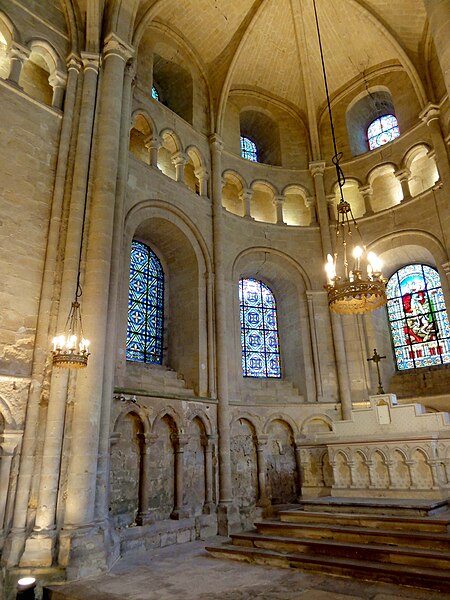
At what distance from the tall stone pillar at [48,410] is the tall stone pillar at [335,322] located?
8.37 metres

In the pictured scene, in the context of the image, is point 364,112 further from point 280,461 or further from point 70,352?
point 70,352

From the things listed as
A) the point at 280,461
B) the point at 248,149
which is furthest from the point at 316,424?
the point at 248,149

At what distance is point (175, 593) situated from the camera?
606 centimetres

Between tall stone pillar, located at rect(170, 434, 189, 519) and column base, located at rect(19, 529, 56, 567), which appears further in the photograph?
tall stone pillar, located at rect(170, 434, 189, 519)

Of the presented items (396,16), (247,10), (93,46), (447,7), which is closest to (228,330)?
(93,46)

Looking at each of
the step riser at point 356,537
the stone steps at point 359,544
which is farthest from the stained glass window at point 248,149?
the step riser at point 356,537

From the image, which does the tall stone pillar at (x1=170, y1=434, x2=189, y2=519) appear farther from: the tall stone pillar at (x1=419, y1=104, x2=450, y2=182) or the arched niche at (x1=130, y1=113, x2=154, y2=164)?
the tall stone pillar at (x1=419, y1=104, x2=450, y2=182)

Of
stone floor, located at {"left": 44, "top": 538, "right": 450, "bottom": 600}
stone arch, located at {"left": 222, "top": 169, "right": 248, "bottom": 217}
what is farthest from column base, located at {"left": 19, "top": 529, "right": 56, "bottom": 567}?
stone arch, located at {"left": 222, "top": 169, "right": 248, "bottom": 217}

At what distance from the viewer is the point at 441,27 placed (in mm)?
6691

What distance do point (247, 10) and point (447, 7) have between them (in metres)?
9.54

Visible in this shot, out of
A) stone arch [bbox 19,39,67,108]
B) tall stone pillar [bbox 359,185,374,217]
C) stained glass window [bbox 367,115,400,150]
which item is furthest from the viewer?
stained glass window [bbox 367,115,400,150]

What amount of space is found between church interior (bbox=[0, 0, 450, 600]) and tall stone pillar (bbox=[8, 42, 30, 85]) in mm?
37

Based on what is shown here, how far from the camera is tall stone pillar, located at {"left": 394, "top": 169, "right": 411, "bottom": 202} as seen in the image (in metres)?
14.3

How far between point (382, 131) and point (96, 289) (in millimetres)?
12650
